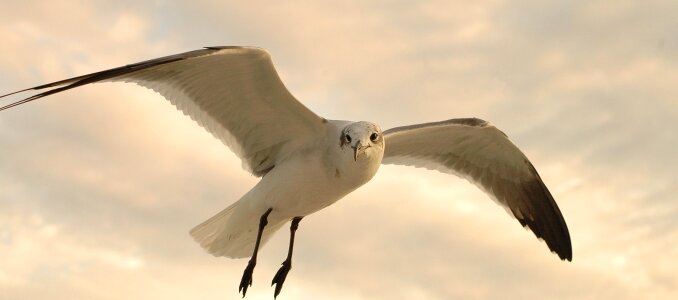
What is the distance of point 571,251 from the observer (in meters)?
11.1

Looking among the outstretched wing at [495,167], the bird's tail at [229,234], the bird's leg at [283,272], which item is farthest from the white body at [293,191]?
the outstretched wing at [495,167]

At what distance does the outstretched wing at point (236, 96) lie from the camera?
28.0ft

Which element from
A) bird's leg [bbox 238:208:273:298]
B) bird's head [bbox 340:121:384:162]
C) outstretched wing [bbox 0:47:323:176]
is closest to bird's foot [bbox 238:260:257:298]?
bird's leg [bbox 238:208:273:298]

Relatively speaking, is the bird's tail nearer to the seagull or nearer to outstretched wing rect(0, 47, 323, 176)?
the seagull

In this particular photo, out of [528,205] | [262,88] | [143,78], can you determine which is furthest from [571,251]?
[143,78]

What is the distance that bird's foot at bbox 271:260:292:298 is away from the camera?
969 centimetres

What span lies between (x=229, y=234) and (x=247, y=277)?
26.9 inches

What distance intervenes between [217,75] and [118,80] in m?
0.97

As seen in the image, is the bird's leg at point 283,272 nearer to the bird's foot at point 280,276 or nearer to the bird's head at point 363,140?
the bird's foot at point 280,276

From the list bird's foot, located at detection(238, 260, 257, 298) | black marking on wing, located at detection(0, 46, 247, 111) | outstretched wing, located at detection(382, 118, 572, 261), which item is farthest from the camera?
outstretched wing, located at detection(382, 118, 572, 261)

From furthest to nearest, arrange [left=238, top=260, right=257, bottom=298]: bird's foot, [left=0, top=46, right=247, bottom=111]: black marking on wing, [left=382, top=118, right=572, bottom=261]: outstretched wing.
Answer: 1. [left=382, top=118, right=572, bottom=261]: outstretched wing
2. [left=238, top=260, right=257, bottom=298]: bird's foot
3. [left=0, top=46, right=247, bottom=111]: black marking on wing

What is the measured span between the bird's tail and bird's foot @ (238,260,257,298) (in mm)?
420

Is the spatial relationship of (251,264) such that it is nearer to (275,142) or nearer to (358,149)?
(275,142)

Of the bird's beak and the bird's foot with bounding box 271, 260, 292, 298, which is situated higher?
the bird's beak
